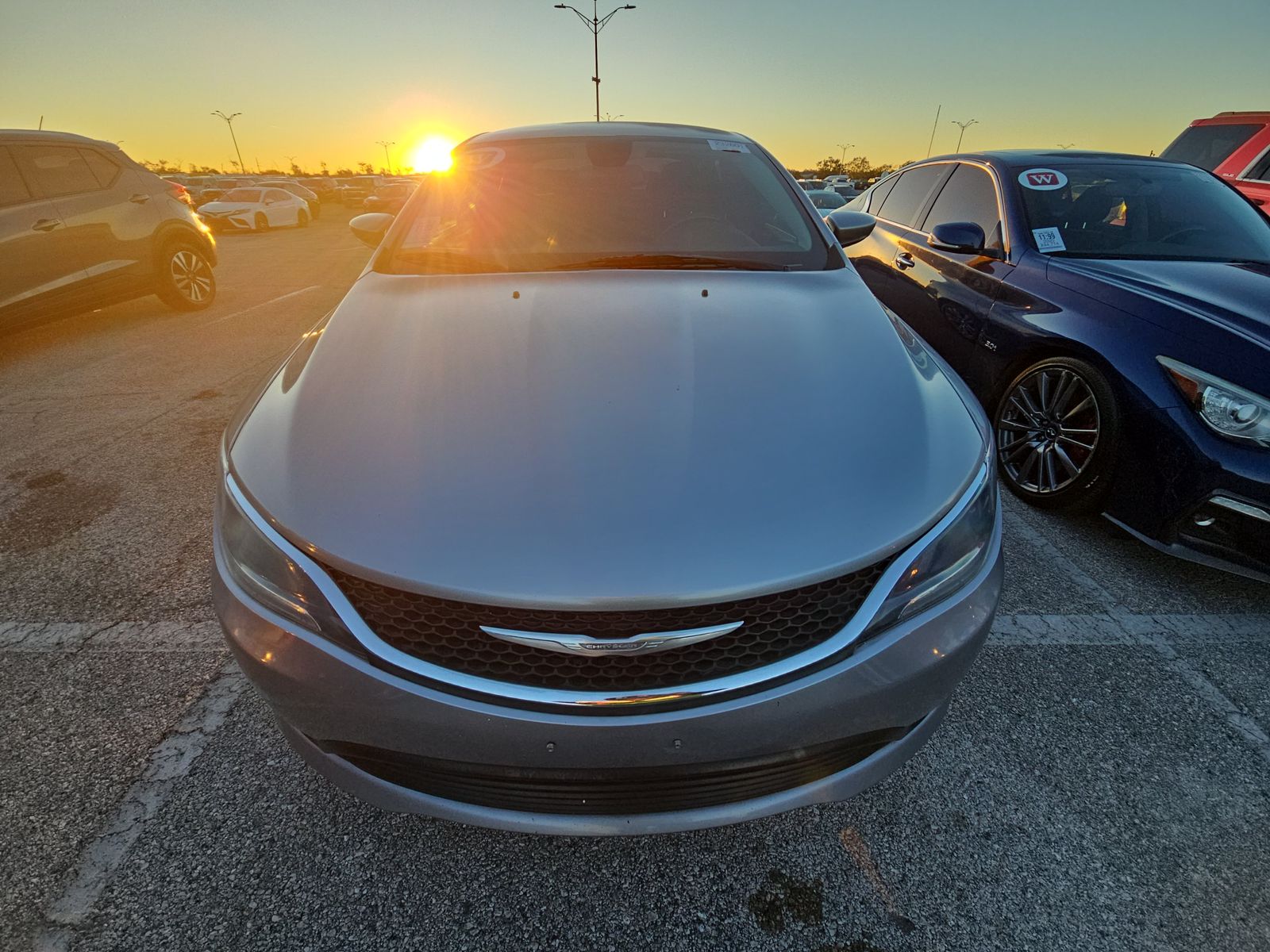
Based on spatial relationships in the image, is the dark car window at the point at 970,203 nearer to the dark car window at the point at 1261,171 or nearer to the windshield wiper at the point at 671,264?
the windshield wiper at the point at 671,264

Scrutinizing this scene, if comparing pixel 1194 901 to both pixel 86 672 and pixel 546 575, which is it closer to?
pixel 546 575

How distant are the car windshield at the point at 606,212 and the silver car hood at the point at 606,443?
11.4 inches

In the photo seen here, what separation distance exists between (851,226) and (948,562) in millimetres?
2101

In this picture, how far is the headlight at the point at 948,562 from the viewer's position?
1.15 meters

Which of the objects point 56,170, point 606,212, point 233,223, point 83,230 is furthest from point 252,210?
point 606,212

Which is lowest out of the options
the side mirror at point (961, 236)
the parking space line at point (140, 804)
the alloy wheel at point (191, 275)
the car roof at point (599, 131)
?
the parking space line at point (140, 804)

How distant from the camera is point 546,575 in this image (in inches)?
40.8

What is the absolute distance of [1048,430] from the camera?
110 inches

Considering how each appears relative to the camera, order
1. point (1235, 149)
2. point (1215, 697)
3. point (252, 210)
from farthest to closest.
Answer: point (252, 210)
point (1235, 149)
point (1215, 697)

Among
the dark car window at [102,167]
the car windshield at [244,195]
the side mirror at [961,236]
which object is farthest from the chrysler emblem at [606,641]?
the car windshield at [244,195]

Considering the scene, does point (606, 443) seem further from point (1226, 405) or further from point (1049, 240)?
point (1049, 240)

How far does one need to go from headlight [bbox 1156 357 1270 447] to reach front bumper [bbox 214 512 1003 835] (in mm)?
1550

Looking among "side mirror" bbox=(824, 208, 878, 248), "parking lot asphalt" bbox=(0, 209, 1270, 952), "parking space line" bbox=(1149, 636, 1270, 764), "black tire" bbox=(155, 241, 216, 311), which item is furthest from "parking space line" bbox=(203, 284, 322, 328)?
"parking space line" bbox=(1149, 636, 1270, 764)

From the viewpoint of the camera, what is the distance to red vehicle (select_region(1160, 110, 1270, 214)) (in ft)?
20.4
